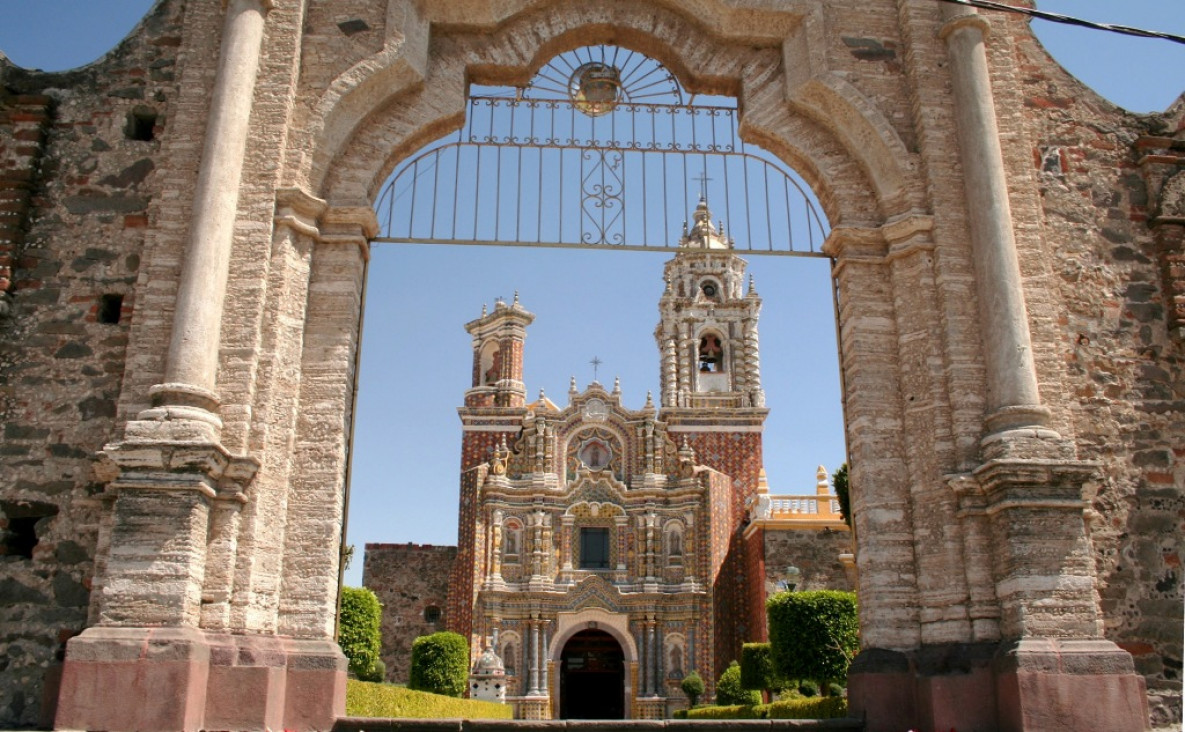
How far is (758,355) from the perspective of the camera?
39.6m

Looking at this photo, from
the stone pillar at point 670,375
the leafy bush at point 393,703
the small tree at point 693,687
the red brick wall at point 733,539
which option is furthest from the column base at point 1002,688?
the stone pillar at point 670,375

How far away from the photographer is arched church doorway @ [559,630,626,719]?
35.3 metres

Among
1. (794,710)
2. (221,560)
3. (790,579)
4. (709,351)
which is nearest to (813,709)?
(794,710)

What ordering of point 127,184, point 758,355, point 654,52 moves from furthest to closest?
point 758,355, point 654,52, point 127,184

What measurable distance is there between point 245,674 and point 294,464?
63.0 inches

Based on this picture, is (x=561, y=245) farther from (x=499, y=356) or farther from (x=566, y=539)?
(x=499, y=356)

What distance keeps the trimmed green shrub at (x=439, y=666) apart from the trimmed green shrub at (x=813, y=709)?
39.7 ft

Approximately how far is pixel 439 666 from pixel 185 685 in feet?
75.7

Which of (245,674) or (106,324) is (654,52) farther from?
(245,674)

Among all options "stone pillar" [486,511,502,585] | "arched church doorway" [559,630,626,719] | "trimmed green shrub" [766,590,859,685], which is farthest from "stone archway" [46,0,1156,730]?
"arched church doorway" [559,630,626,719]

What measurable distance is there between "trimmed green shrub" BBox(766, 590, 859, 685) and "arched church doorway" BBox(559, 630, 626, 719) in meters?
14.3

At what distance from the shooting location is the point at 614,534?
36.6 meters

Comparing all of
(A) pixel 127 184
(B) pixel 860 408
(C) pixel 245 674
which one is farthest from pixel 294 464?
(B) pixel 860 408

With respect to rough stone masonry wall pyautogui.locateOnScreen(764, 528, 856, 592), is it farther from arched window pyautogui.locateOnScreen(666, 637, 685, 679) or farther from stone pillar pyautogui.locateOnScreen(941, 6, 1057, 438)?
stone pillar pyautogui.locateOnScreen(941, 6, 1057, 438)
